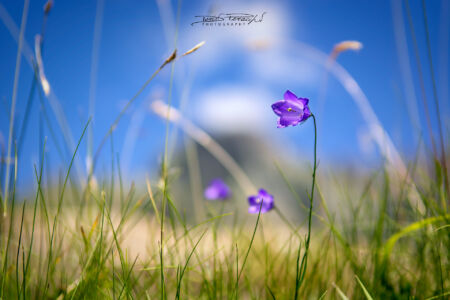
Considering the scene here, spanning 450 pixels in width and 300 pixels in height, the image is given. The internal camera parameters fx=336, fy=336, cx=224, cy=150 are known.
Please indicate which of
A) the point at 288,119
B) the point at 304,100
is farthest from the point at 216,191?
the point at 304,100

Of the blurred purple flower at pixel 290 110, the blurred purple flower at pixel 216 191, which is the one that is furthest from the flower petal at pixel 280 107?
the blurred purple flower at pixel 216 191

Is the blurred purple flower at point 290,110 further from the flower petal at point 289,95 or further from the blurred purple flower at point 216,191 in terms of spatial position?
the blurred purple flower at point 216,191

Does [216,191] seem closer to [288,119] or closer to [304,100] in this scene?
[288,119]

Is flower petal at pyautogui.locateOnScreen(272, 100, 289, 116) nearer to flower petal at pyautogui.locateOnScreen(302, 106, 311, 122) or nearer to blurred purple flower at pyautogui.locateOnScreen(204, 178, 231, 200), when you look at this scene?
flower petal at pyautogui.locateOnScreen(302, 106, 311, 122)

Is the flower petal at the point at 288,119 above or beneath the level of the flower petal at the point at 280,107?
beneath

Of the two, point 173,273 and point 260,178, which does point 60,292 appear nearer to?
point 173,273

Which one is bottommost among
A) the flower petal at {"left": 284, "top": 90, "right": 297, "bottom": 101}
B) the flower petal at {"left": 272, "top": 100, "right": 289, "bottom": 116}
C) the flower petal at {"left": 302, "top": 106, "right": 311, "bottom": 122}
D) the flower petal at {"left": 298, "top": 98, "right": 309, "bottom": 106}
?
the flower petal at {"left": 302, "top": 106, "right": 311, "bottom": 122}

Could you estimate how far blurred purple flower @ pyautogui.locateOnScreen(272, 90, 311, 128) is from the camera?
3.16 ft

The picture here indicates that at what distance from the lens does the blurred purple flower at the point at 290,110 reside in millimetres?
962

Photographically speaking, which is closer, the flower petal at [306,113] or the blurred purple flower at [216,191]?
the flower petal at [306,113]

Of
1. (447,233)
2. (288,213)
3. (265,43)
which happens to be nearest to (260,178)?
(288,213)

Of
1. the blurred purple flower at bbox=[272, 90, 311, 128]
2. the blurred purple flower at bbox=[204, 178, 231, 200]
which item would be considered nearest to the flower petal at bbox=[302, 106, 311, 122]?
the blurred purple flower at bbox=[272, 90, 311, 128]

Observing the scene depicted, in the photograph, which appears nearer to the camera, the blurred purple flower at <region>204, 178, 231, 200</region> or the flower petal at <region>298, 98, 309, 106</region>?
the flower petal at <region>298, 98, 309, 106</region>

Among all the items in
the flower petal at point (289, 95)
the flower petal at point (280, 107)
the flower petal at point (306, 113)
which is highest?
the flower petal at point (289, 95)
